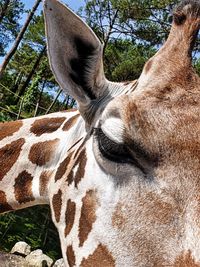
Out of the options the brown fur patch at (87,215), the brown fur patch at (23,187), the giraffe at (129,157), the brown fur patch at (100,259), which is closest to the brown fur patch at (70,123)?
the giraffe at (129,157)

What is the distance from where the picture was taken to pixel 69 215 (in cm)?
254

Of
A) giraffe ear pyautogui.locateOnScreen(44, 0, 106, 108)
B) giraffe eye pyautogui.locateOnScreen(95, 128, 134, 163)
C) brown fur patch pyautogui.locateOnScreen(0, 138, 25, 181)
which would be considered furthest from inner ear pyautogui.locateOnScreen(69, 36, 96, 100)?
brown fur patch pyautogui.locateOnScreen(0, 138, 25, 181)

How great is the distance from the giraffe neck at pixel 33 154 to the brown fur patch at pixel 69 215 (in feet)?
1.49

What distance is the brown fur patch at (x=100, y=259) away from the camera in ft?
7.17

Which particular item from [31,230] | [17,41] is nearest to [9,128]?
[31,230]

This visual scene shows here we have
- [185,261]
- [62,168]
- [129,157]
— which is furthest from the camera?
[62,168]

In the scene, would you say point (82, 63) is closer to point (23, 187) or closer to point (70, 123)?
point (70, 123)

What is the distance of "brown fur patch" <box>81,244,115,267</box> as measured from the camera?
2186 mm

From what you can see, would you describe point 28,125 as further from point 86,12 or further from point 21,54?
point 21,54

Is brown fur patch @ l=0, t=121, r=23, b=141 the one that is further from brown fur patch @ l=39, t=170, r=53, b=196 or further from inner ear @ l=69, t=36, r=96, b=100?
inner ear @ l=69, t=36, r=96, b=100

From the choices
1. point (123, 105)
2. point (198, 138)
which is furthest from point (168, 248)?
point (123, 105)

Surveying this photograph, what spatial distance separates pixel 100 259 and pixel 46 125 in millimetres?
1394

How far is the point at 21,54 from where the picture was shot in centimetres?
3822

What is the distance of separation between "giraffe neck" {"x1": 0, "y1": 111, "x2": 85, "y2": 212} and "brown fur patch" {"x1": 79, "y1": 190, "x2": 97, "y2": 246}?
1.90ft
